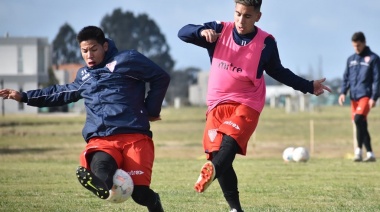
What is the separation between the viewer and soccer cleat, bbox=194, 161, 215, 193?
809 cm

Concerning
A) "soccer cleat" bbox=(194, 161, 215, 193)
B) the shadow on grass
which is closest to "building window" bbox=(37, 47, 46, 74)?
the shadow on grass

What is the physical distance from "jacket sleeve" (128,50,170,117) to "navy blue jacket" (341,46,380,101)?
10.1 metres

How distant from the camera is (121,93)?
844cm

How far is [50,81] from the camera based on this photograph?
85562 millimetres

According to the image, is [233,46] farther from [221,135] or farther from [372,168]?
[372,168]

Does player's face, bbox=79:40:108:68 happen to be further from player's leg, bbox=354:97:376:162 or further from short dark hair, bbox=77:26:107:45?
player's leg, bbox=354:97:376:162

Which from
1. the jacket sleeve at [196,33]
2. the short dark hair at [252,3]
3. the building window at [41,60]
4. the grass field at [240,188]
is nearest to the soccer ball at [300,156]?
the grass field at [240,188]

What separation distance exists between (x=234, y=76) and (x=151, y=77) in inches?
35.2

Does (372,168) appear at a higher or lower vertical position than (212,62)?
lower

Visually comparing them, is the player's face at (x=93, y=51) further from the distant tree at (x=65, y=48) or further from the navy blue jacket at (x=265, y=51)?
the distant tree at (x=65, y=48)

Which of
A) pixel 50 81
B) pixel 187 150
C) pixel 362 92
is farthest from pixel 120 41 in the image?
pixel 362 92

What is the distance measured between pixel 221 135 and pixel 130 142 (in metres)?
1.00

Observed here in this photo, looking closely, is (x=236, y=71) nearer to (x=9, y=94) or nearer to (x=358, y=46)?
(x=9, y=94)

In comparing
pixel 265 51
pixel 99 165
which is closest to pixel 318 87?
pixel 265 51
